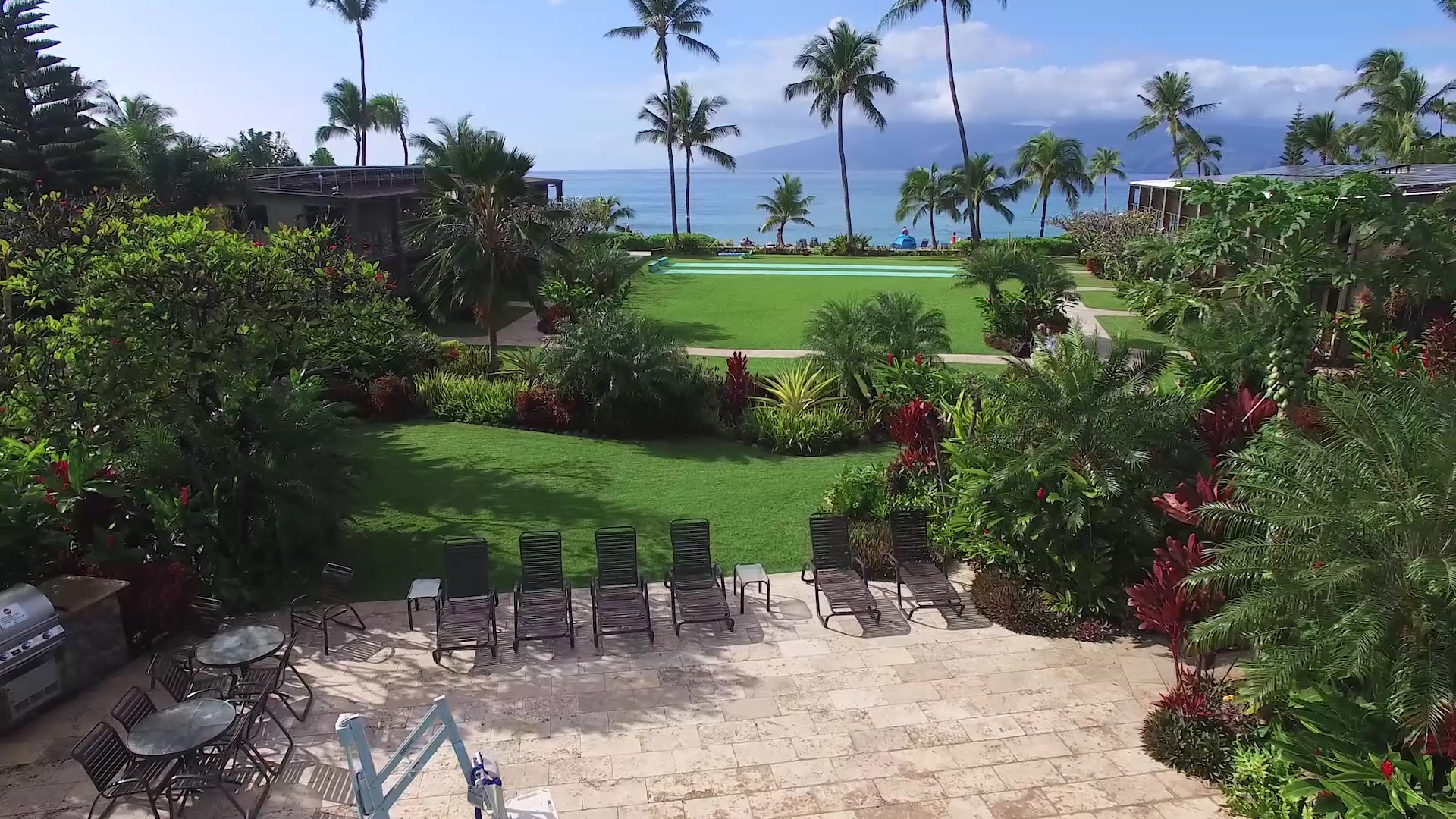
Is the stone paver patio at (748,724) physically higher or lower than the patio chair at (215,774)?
lower

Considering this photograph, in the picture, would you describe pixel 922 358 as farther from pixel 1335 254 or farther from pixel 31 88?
pixel 31 88

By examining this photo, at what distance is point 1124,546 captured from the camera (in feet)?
26.9

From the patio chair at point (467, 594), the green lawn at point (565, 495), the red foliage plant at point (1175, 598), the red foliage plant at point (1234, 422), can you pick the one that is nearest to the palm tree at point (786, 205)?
the green lawn at point (565, 495)

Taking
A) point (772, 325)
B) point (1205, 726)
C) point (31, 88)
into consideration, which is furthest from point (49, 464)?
point (31, 88)

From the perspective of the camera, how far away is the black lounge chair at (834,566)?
844cm

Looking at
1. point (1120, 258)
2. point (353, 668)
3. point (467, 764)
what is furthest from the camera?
point (1120, 258)

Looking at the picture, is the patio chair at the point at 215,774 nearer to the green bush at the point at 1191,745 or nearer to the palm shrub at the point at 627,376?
the green bush at the point at 1191,745

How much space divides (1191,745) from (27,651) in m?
8.51

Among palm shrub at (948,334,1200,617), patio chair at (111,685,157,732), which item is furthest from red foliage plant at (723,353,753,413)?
patio chair at (111,685,157,732)

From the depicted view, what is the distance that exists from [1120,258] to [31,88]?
3618 cm

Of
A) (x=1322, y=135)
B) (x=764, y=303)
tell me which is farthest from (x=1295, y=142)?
(x=764, y=303)

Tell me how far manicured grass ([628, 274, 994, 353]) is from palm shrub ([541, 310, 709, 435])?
5585 millimetres

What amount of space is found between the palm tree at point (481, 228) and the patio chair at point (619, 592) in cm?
999

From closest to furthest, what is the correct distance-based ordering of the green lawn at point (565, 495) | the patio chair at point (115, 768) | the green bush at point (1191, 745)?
the patio chair at point (115, 768)
the green bush at point (1191, 745)
the green lawn at point (565, 495)
